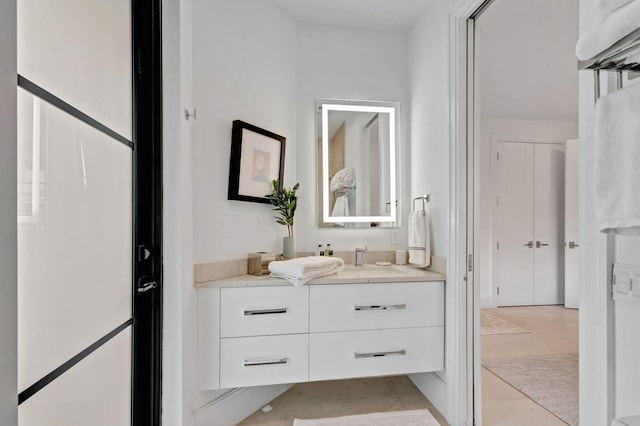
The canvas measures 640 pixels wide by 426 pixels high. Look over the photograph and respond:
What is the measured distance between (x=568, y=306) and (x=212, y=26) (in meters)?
5.05

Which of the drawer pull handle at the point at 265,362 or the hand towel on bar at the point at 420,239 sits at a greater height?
the hand towel on bar at the point at 420,239

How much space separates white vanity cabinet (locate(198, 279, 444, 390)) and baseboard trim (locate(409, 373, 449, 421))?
14cm

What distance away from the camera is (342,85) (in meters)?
2.75

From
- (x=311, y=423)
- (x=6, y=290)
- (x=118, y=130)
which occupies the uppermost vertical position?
(x=118, y=130)

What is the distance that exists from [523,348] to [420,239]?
5.76 feet

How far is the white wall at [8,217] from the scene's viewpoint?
0.56 m

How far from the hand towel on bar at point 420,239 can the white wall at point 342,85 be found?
1.22ft

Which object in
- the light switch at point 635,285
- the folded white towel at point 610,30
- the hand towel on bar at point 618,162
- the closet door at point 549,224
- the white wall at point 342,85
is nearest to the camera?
the folded white towel at point 610,30

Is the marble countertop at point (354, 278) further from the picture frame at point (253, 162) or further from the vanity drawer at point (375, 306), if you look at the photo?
the picture frame at point (253, 162)

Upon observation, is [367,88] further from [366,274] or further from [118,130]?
[118,130]

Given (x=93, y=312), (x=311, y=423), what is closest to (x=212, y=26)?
(x=93, y=312)

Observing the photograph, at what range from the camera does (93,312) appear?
1041 mm

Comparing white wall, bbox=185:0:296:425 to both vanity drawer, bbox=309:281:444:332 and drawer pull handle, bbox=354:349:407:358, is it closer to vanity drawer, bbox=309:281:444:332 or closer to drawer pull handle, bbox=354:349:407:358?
vanity drawer, bbox=309:281:444:332

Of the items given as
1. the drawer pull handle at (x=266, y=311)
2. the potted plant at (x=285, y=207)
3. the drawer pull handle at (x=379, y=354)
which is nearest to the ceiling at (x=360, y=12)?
the potted plant at (x=285, y=207)
